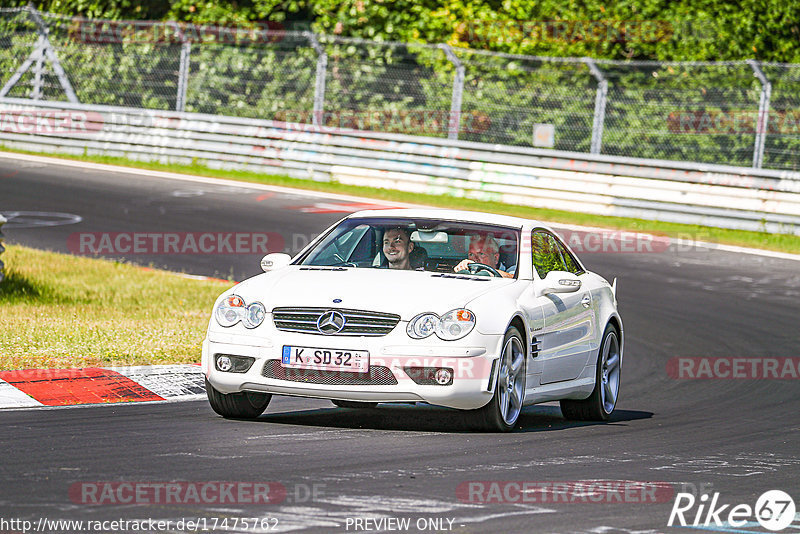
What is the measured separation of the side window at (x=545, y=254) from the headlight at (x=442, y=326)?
1.33 metres

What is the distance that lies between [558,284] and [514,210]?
14079 mm

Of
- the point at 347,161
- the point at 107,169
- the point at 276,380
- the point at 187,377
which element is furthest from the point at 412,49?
the point at 276,380

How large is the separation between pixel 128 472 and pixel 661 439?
3485 millimetres

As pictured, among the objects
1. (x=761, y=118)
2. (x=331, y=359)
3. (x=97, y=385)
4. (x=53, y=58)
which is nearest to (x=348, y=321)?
(x=331, y=359)

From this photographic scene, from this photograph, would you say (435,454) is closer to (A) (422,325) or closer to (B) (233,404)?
(A) (422,325)

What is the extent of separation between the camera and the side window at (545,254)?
9344 mm

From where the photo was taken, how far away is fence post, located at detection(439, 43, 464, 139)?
2405cm

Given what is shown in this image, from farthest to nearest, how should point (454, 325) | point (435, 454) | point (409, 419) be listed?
point (409, 419) < point (454, 325) < point (435, 454)

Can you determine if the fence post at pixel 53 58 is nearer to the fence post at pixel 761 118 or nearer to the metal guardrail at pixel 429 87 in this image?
the metal guardrail at pixel 429 87

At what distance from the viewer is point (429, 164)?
2431 cm

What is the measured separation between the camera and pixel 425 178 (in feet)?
79.6

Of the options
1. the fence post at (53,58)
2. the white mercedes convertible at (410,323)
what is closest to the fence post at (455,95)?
the fence post at (53,58)

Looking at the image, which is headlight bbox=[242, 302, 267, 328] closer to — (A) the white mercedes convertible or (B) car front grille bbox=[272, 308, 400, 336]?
(A) the white mercedes convertible

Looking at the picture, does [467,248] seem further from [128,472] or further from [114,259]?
[114,259]
